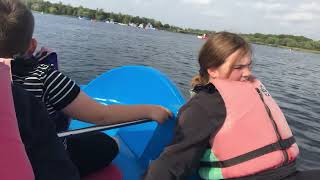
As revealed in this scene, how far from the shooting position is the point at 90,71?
9.06 meters

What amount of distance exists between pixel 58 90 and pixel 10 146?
71 centimetres

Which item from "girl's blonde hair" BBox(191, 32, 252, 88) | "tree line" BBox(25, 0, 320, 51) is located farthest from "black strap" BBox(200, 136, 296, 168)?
"tree line" BBox(25, 0, 320, 51)

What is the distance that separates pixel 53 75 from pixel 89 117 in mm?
265

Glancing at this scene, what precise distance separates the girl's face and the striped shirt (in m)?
0.78

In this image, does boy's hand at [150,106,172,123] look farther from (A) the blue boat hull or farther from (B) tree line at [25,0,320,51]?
(B) tree line at [25,0,320,51]

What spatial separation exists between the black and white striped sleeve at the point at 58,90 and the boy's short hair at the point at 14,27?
0.18 metres

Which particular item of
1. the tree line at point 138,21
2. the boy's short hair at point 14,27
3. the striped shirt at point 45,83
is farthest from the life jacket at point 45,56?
the tree line at point 138,21

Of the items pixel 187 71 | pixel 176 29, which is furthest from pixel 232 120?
pixel 176 29

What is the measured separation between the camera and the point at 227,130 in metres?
1.98

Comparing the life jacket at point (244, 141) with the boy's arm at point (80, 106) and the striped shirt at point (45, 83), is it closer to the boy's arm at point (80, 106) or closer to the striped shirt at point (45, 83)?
the boy's arm at point (80, 106)

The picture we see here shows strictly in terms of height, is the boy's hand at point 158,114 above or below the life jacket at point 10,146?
below

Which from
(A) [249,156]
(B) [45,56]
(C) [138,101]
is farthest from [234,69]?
(C) [138,101]

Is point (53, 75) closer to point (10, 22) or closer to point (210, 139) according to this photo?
point (10, 22)

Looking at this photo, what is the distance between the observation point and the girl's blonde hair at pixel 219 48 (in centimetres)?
209
